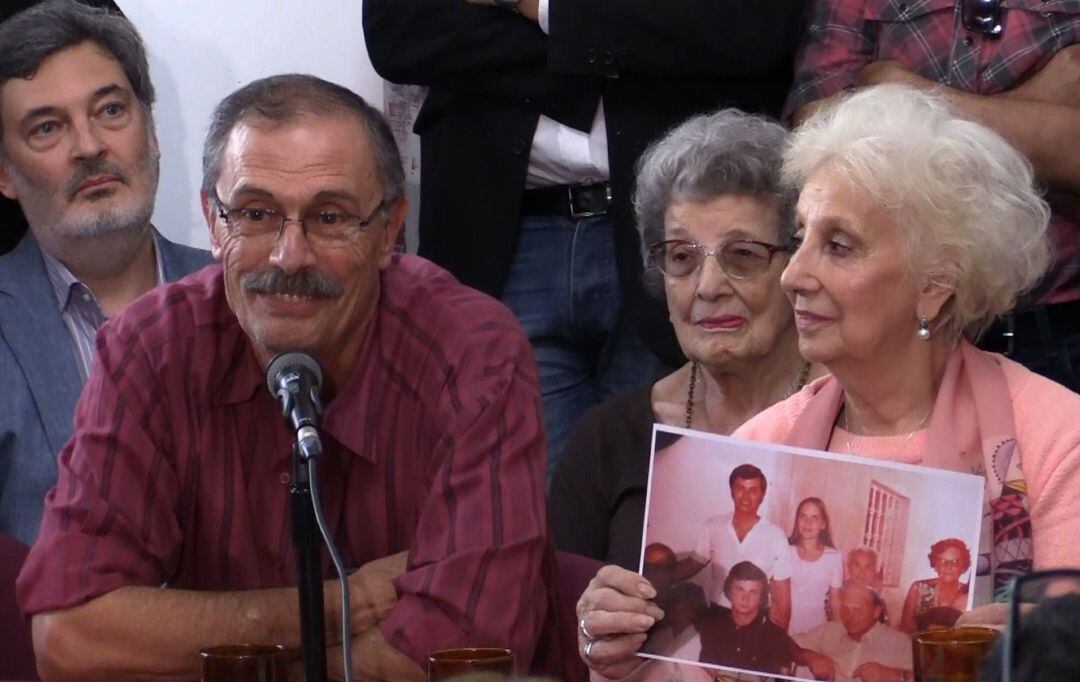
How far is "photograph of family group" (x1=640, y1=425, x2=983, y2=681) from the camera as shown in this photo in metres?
2.22

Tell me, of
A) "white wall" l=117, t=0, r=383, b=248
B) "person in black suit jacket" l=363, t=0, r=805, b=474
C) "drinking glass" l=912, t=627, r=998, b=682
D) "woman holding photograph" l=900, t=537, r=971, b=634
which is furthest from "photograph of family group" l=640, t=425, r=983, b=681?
"white wall" l=117, t=0, r=383, b=248

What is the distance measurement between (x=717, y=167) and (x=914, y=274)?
0.80 m

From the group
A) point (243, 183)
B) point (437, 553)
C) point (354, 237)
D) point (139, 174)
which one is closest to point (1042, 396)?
point (437, 553)

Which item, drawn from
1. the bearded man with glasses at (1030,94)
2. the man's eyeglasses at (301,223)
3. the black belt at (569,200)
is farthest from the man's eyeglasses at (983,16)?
the man's eyeglasses at (301,223)

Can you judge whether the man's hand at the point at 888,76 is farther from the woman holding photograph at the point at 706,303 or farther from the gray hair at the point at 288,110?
the gray hair at the point at 288,110

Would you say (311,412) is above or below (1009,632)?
above

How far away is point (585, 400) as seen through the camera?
12.1 ft

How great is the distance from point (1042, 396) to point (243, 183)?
4.41 feet

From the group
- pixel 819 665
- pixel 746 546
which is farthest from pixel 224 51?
pixel 819 665

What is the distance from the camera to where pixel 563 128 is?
3590 mm

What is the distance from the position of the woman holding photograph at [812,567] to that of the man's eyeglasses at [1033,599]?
3.72 ft

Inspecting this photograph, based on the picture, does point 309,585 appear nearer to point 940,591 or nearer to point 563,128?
point 940,591

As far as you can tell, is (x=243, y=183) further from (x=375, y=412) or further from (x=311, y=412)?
(x=311, y=412)

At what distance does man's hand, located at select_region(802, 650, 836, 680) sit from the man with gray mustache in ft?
6.93
